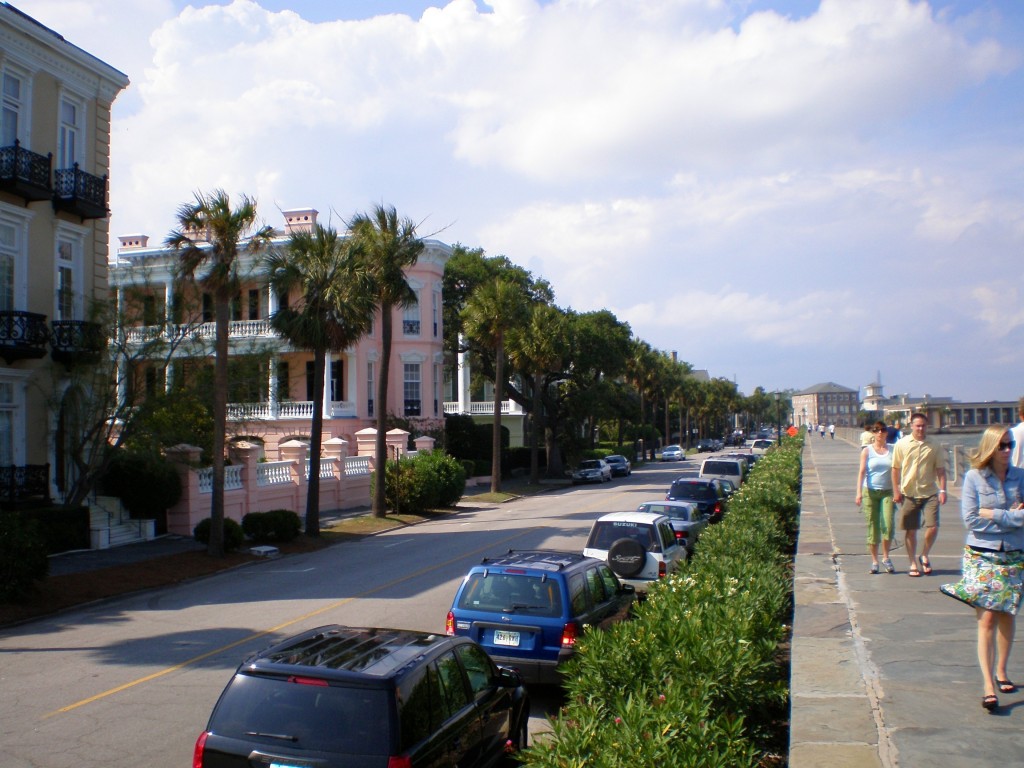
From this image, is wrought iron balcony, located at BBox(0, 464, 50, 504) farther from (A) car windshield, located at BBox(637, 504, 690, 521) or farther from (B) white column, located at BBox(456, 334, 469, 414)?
(B) white column, located at BBox(456, 334, 469, 414)

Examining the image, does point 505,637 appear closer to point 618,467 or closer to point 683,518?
point 683,518

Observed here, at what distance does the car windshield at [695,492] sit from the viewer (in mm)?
23156

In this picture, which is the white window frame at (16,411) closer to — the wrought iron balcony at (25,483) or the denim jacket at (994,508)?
the wrought iron balcony at (25,483)

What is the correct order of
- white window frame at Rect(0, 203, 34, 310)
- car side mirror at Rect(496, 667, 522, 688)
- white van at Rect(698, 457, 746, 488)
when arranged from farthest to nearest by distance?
white van at Rect(698, 457, 746, 488) → white window frame at Rect(0, 203, 34, 310) → car side mirror at Rect(496, 667, 522, 688)

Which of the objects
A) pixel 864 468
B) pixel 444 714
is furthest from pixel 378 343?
pixel 444 714

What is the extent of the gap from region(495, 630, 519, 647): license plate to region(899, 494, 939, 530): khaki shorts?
4.62 metres

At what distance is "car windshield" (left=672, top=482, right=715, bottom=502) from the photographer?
23.2m

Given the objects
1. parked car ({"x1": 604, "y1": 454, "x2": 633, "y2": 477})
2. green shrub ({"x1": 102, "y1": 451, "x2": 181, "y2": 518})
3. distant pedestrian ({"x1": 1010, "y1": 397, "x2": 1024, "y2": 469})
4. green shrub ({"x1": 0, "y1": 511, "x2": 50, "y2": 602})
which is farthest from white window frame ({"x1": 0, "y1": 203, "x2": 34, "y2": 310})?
parked car ({"x1": 604, "y1": 454, "x2": 633, "y2": 477})

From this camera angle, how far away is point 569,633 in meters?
9.45

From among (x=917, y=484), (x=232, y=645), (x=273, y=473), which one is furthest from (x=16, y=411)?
(x=917, y=484)

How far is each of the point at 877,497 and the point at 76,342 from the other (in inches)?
737

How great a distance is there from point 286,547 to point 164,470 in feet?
12.3

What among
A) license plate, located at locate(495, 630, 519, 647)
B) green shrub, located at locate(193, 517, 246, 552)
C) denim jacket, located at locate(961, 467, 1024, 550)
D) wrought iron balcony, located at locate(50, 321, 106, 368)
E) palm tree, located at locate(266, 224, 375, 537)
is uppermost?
palm tree, located at locate(266, 224, 375, 537)

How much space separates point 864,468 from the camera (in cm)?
1145
